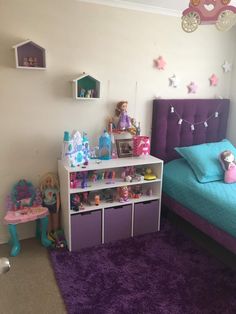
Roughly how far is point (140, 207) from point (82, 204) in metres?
0.55

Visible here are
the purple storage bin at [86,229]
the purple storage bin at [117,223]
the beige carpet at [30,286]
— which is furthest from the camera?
the purple storage bin at [117,223]

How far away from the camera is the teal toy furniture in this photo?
91.6 inches

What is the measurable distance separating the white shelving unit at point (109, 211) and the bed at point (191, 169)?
8.2 inches

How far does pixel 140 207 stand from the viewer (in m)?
2.64

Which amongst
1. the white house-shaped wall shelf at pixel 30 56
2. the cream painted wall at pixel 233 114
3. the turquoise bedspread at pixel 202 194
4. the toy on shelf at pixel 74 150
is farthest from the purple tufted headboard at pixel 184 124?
the white house-shaped wall shelf at pixel 30 56

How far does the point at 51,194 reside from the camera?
2.57 metres

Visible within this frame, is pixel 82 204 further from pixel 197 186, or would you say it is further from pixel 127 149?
pixel 197 186

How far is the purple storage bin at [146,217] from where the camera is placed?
2641 mm

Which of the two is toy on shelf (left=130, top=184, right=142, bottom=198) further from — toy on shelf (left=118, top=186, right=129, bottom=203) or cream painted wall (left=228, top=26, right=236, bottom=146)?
cream painted wall (left=228, top=26, right=236, bottom=146)

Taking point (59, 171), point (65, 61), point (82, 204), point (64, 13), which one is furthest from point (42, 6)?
point (82, 204)

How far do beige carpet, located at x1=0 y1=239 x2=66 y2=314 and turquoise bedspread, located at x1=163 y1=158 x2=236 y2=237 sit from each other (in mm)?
1291

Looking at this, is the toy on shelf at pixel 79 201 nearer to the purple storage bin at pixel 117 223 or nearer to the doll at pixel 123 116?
the purple storage bin at pixel 117 223

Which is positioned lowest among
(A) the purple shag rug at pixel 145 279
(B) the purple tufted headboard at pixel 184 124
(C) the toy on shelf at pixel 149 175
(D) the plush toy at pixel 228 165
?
(A) the purple shag rug at pixel 145 279

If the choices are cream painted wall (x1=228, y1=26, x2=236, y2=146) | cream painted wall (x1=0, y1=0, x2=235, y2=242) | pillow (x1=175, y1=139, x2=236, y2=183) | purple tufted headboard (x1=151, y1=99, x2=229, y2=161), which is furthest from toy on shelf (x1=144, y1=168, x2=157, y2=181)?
cream painted wall (x1=228, y1=26, x2=236, y2=146)
